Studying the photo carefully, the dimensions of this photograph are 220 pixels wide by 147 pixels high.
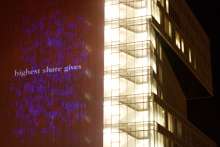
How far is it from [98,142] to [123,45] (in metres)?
10.1

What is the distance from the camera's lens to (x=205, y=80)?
75000 mm

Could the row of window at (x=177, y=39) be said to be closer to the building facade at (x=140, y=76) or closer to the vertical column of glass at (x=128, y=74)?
the building facade at (x=140, y=76)

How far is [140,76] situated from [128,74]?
1.20 meters

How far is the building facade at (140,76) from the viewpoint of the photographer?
46188 millimetres

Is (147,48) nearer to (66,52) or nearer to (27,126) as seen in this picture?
(66,52)

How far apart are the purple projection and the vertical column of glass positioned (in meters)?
2.47

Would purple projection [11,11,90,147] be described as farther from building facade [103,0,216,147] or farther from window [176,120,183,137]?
window [176,120,183,137]

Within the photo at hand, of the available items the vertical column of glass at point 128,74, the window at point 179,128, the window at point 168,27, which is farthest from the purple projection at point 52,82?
the window at point 179,128

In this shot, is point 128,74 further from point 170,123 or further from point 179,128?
point 179,128

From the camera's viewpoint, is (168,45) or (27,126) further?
(168,45)

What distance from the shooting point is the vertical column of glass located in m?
46.0

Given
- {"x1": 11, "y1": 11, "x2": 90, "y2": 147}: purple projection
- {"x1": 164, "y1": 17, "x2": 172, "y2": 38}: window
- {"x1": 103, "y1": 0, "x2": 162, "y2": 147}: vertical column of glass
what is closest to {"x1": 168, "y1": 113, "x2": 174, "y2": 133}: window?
{"x1": 103, "y1": 0, "x2": 162, "y2": 147}: vertical column of glass

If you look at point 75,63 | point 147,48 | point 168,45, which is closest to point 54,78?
point 75,63

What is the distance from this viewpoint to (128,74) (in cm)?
4812
